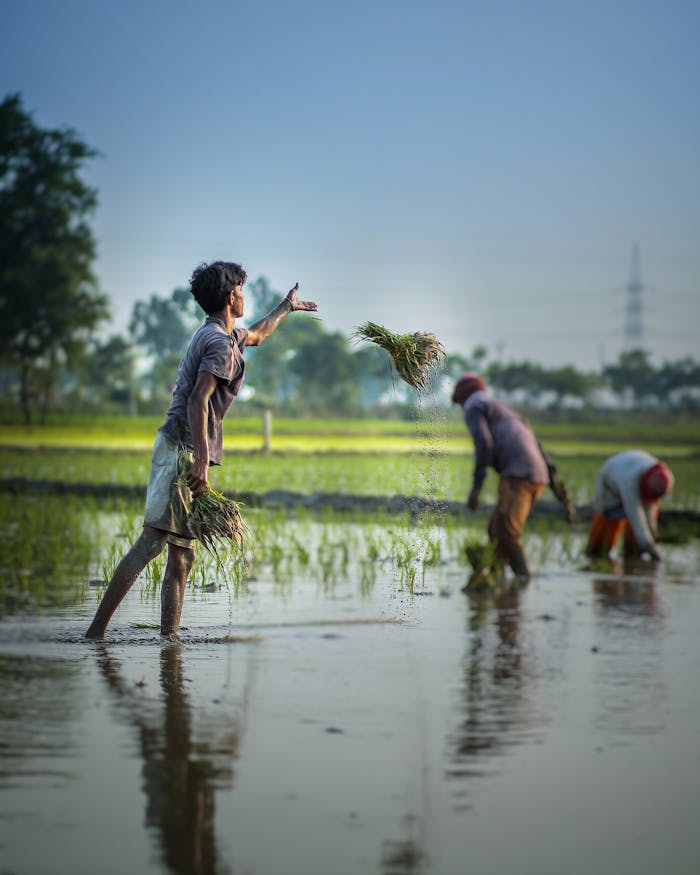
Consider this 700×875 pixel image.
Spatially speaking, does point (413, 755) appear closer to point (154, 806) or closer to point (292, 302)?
point (154, 806)

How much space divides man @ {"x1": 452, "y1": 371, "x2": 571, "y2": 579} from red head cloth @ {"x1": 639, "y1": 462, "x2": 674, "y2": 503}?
4.91 ft

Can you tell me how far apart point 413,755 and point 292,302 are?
248cm

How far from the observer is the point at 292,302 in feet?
18.8

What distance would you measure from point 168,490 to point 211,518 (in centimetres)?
23

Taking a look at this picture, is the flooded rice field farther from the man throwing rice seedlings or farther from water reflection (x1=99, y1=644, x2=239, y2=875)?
the man throwing rice seedlings

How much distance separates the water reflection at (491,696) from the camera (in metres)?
3.99

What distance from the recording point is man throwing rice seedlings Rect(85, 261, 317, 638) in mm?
5090

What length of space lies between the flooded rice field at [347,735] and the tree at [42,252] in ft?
140

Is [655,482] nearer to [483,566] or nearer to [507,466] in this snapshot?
A: [507,466]

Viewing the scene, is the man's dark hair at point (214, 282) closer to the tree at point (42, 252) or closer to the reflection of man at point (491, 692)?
the reflection of man at point (491, 692)

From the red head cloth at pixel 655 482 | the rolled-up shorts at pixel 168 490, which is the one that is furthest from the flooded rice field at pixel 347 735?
the red head cloth at pixel 655 482

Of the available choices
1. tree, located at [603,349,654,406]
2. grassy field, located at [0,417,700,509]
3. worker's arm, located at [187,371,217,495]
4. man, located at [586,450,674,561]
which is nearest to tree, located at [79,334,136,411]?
grassy field, located at [0,417,700,509]

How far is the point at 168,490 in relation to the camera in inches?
206

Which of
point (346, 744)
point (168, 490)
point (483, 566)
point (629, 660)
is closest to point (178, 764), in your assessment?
point (346, 744)
